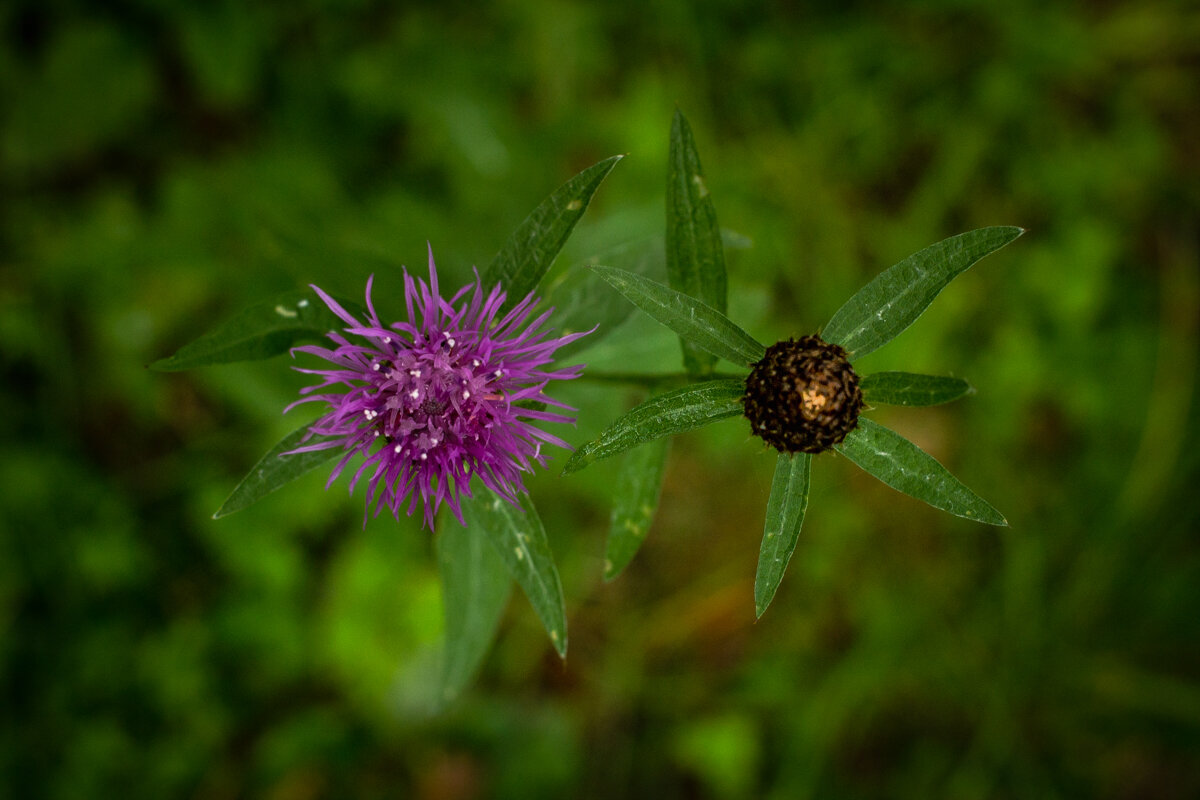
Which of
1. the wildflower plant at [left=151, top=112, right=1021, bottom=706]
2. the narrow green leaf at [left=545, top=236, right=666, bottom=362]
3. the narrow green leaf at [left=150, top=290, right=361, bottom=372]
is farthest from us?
the narrow green leaf at [left=545, top=236, right=666, bottom=362]

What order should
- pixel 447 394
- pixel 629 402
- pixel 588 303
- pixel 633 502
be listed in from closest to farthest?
pixel 447 394, pixel 633 502, pixel 588 303, pixel 629 402

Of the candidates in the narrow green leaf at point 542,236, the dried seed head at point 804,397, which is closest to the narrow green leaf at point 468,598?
the narrow green leaf at point 542,236

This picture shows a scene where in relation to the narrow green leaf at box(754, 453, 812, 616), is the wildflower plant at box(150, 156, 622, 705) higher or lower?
higher

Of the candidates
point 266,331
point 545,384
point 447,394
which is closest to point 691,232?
point 545,384

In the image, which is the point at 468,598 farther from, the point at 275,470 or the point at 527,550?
Answer: the point at 275,470

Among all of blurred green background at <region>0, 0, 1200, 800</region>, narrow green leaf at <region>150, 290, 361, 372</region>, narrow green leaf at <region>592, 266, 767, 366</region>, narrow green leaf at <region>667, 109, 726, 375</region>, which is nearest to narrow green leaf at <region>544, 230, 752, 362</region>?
narrow green leaf at <region>667, 109, 726, 375</region>

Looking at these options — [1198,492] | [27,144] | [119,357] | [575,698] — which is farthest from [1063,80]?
[27,144]

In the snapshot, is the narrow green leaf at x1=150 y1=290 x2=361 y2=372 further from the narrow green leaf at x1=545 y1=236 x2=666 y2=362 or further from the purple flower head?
the narrow green leaf at x1=545 y1=236 x2=666 y2=362

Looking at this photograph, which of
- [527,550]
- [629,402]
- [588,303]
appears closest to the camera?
[527,550]
